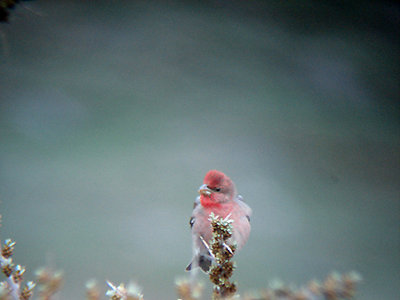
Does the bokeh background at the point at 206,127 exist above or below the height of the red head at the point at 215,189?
above

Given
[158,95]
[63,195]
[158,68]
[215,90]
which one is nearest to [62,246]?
[63,195]

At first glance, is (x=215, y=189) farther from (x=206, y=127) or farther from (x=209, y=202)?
(x=206, y=127)

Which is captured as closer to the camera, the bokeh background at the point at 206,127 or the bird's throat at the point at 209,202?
the bird's throat at the point at 209,202

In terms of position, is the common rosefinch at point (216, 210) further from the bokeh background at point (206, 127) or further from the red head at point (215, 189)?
the bokeh background at point (206, 127)

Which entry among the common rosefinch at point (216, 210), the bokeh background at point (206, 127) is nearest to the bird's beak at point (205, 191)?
the common rosefinch at point (216, 210)

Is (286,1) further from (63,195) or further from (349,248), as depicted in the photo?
(63,195)

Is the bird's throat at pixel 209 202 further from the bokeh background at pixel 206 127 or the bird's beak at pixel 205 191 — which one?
the bokeh background at pixel 206 127
